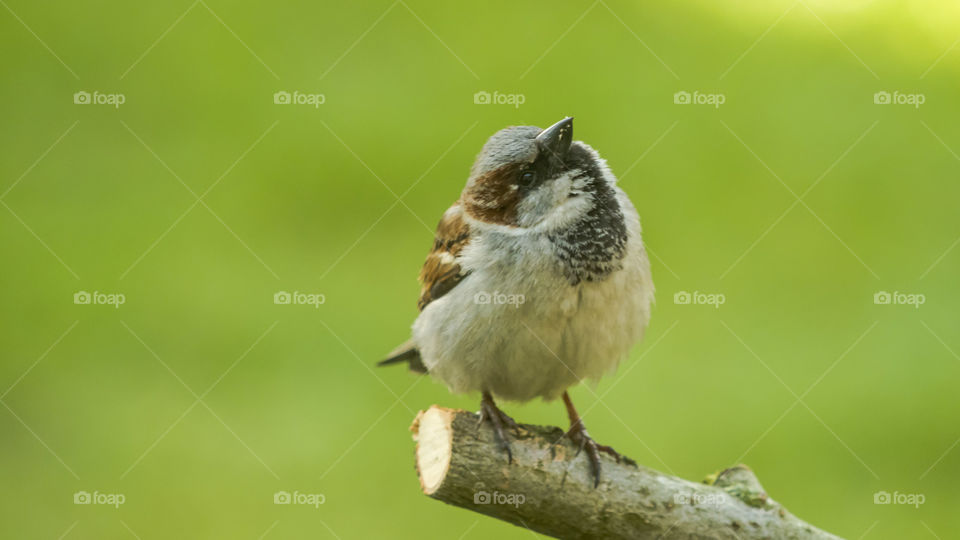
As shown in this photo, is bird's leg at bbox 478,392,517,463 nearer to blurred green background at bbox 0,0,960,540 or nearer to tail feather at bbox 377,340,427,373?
tail feather at bbox 377,340,427,373

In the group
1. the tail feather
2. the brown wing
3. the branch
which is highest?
the brown wing

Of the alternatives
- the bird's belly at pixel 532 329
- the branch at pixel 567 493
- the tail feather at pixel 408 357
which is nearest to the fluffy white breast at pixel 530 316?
the bird's belly at pixel 532 329

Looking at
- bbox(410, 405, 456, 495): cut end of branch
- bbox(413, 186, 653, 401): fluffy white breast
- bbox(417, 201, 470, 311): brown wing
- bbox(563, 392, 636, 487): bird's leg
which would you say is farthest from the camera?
bbox(417, 201, 470, 311): brown wing

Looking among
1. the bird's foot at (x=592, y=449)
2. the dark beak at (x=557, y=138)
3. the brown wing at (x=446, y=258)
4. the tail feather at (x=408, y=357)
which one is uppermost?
the dark beak at (x=557, y=138)

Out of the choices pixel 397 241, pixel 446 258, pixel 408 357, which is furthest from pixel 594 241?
pixel 397 241

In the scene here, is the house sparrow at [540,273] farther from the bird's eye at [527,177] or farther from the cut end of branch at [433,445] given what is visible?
the cut end of branch at [433,445]

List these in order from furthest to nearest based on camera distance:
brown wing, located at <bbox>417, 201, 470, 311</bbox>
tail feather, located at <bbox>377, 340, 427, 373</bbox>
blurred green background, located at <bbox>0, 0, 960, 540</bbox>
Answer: blurred green background, located at <bbox>0, 0, 960, 540</bbox> → tail feather, located at <bbox>377, 340, 427, 373</bbox> → brown wing, located at <bbox>417, 201, 470, 311</bbox>

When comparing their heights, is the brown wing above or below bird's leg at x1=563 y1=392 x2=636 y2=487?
above

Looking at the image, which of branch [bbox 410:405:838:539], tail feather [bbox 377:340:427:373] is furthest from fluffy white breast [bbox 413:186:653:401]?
tail feather [bbox 377:340:427:373]

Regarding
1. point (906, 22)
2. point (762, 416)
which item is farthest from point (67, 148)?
point (906, 22)
